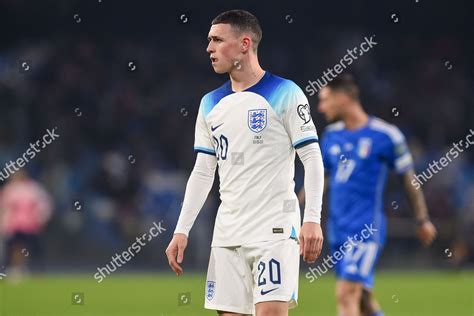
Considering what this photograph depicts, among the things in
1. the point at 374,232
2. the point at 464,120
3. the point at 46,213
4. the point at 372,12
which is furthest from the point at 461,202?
the point at 374,232

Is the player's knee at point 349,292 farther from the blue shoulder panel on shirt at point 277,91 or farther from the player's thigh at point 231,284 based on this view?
the blue shoulder panel on shirt at point 277,91

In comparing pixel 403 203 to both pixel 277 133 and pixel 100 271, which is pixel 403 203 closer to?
pixel 100 271

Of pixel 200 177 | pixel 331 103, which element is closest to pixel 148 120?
pixel 331 103

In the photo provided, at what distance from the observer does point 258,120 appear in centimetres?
682

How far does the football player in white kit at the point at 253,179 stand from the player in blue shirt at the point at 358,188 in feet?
12.0

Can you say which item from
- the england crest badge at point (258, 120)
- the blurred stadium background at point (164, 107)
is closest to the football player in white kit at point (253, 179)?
the england crest badge at point (258, 120)

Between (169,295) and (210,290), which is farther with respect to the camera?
(169,295)

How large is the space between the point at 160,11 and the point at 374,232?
68.8 feet

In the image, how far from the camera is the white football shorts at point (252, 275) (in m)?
6.63

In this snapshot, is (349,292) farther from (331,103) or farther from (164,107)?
(164,107)

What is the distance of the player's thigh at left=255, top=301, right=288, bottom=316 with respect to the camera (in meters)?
6.58

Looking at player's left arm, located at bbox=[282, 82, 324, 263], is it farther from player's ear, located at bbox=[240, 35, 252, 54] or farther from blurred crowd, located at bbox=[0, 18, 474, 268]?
blurred crowd, located at bbox=[0, 18, 474, 268]

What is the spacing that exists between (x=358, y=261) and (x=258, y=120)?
12.8 feet

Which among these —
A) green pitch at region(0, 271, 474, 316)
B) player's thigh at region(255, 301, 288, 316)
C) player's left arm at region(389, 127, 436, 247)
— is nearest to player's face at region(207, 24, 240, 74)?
player's thigh at region(255, 301, 288, 316)
